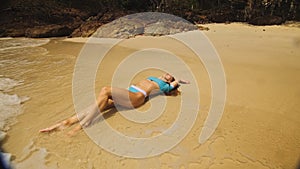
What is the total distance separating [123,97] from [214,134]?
1.38m

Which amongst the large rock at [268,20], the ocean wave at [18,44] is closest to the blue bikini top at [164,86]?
the ocean wave at [18,44]

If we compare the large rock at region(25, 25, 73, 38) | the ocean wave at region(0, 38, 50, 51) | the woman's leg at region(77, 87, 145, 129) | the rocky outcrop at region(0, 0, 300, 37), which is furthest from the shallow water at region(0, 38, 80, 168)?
the rocky outcrop at region(0, 0, 300, 37)

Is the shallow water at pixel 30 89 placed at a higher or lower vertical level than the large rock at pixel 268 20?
higher

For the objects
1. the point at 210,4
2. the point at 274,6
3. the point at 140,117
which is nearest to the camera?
the point at 140,117

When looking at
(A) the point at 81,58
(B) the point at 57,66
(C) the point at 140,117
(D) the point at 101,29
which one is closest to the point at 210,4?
(D) the point at 101,29

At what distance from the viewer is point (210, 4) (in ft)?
49.7

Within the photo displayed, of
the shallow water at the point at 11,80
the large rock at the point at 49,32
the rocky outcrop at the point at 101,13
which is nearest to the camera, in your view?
the shallow water at the point at 11,80

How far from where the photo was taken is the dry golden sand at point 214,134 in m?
2.40

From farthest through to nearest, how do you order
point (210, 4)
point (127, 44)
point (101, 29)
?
point (210, 4), point (101, 29), point (127, 44)

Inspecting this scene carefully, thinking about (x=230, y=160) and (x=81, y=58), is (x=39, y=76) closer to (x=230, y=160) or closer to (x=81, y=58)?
(x=81, y=58)

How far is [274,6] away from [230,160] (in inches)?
527

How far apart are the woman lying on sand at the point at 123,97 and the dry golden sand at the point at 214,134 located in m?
0.18

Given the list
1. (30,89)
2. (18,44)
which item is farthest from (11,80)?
(18,44)

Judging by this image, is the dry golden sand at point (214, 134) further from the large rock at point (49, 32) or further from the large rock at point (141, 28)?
the large rock at point (49, 32)
